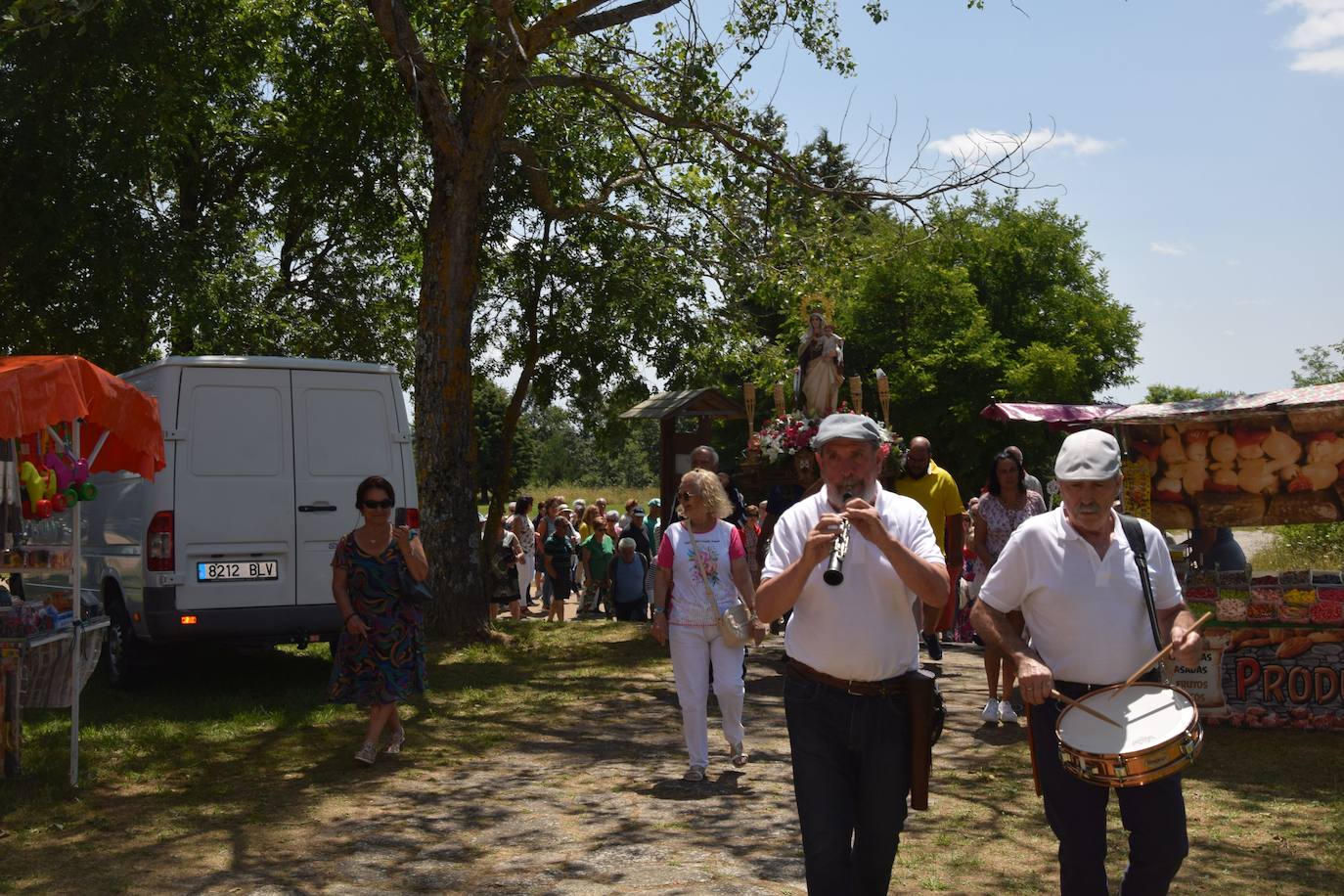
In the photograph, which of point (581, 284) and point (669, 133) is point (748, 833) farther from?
point (581, 284)

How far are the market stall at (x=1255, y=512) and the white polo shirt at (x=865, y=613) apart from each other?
545cm

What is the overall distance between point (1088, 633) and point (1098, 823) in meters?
0.58

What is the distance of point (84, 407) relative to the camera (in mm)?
7203

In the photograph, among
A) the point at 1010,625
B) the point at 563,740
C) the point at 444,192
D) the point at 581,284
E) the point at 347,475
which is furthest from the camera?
the point at 581,284

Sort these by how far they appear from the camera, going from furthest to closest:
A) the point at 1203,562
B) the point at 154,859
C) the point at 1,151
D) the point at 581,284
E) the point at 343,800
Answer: the point at 581,284, the point at 1,151, the point at 1203,562, the point at 343,800, the point at 154,859

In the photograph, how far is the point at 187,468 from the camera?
10.5m

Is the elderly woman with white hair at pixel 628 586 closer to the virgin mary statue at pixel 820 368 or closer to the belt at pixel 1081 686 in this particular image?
the virgin mary statue at pixel 820 368

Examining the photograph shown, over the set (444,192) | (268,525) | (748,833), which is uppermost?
(444,192)

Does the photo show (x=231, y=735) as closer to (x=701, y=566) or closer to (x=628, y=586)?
(x=701, y=566)

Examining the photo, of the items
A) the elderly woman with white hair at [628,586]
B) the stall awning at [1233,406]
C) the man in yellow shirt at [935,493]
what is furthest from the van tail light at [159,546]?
the elderly woman with white hair at [628,586]

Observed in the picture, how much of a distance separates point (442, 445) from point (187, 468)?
3.81 meters

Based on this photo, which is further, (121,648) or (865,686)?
(121,648)

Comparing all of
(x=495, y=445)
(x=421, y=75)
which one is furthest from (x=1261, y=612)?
(x=495, y=445)

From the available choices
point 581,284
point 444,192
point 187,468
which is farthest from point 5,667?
point 581,284
